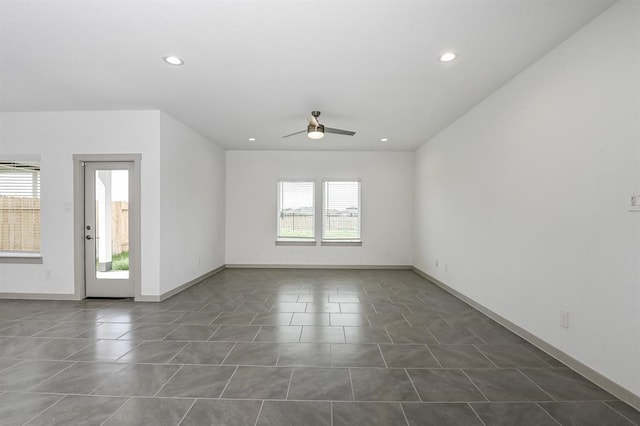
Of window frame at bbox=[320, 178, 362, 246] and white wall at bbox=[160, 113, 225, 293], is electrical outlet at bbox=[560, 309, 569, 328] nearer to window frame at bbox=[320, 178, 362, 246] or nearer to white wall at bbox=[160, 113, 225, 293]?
window frame at bbox=[320, 178, 362, 246]

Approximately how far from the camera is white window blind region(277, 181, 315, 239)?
6.89 m

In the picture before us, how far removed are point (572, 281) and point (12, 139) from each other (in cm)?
743

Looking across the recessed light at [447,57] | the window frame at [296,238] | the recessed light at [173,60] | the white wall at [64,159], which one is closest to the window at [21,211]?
the white wall at [64,159]

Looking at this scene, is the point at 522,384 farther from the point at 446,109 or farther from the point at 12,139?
the point at 12,139

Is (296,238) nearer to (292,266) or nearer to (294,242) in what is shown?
(294,242)

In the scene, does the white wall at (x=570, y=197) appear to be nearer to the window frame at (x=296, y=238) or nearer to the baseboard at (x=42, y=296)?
the window frame at (x=296, y=238)

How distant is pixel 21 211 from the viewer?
4391 mm

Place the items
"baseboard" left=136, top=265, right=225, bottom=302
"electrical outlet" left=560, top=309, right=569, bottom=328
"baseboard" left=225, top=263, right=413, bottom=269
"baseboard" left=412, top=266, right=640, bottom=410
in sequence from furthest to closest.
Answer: "baseboard" left=225, top=263, right=413, bottom=269 < "baseboard" left=136, top=265, right=225, bottom=302 < "electrical outlet" left=560, top=309, right=569, bottom=328 < "baseboard" left=412, top=266, right=640, bottom=410

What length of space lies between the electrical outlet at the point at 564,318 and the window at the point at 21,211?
22.3 ft

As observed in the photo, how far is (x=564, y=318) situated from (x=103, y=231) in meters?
5.85

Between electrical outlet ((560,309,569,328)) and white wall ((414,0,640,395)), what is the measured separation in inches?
1.8

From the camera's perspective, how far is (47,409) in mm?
1881

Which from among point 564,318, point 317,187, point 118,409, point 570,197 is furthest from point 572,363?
point 317,187

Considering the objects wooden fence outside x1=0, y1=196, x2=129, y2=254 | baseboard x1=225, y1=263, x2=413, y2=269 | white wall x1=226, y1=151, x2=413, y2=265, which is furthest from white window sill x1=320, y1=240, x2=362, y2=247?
wooden fence outside x1=0, y1=196, x2=129, y2=254
